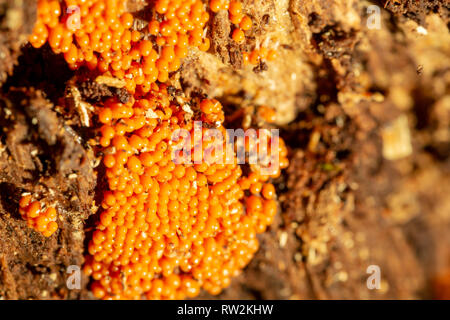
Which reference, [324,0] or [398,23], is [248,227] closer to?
[324,0]

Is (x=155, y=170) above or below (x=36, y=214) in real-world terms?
above

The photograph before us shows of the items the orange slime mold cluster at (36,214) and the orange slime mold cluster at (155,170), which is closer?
the orange slime mold cluster at (155,170)

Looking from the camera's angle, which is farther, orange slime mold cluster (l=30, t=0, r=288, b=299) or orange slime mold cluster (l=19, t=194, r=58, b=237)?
orange slime mold cluster (l=19, t=194, r=58, b=237)

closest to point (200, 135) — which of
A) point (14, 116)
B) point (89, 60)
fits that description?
point (89, 60)
